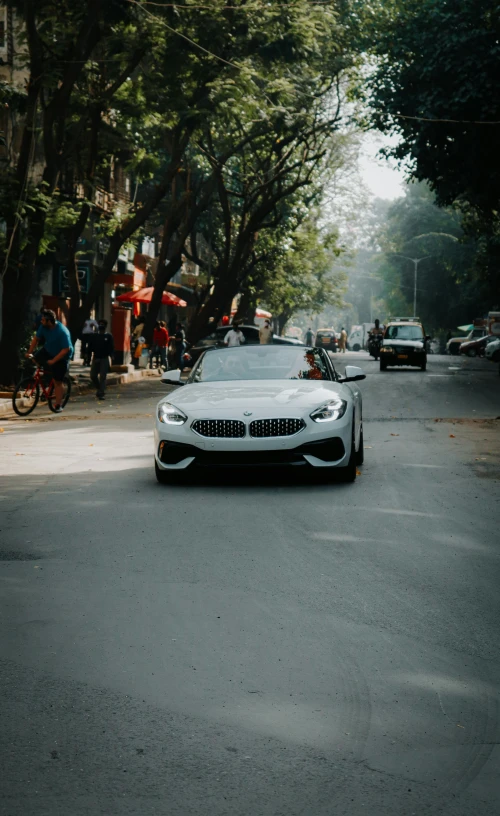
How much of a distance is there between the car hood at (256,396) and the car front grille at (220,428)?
0.07 metres

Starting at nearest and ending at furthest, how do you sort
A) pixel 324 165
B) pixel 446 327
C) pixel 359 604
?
pixel 359 604, pixel 324 165, pixel 446 327

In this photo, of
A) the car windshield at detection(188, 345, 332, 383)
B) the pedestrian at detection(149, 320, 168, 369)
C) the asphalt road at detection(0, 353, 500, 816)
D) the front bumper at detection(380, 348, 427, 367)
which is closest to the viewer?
the asphalt road at detection(0, 353, 500, 816)

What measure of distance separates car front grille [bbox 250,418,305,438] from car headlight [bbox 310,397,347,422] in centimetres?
17

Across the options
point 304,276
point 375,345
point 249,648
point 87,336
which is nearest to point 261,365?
point 249,648

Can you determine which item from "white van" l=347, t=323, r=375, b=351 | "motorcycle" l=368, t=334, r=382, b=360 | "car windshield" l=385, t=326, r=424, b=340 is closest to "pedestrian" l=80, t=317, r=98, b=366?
"car windshield" l=385, t=326, r=424, b=340

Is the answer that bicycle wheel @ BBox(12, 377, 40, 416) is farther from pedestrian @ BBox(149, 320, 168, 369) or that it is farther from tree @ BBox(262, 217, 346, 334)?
tree @ BBox(262, 217, 346, 334)

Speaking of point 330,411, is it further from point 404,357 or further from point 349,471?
point 404,357

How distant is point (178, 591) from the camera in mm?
7027

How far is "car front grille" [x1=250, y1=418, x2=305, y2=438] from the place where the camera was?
11.5 meters

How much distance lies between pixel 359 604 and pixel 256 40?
25079 millimetres

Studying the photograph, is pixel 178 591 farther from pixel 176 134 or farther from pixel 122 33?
pixel 176 134

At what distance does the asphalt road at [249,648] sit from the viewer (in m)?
4.10

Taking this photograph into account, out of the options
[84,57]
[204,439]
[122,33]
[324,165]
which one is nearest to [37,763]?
[204,439]

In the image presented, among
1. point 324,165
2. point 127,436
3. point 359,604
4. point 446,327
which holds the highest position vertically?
point 324,165
